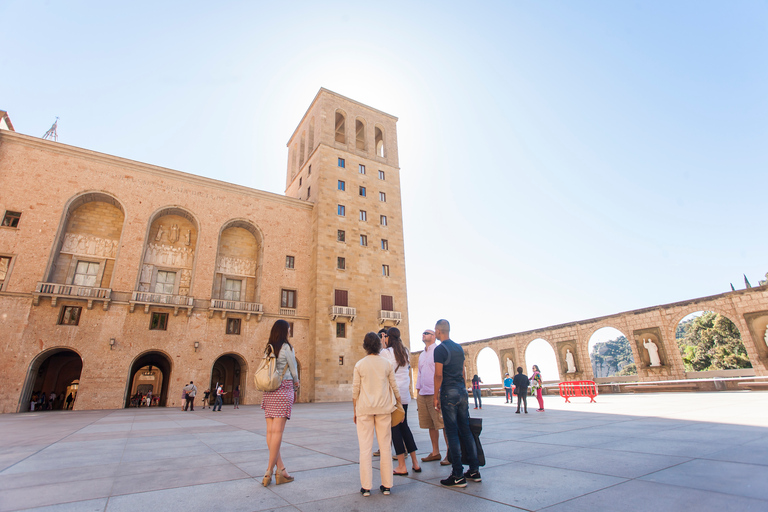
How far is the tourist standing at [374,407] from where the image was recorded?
151 inches

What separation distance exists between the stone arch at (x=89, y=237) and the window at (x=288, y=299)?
11139 mm

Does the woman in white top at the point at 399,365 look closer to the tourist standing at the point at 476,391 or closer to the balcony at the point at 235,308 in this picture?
the tourist standing at the point at 476,391

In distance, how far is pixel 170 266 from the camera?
84.0 feet

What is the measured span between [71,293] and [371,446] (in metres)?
24.7

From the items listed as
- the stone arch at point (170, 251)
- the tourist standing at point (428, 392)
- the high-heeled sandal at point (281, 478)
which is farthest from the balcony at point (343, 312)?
the high-heeled sandal at point (281, 478)

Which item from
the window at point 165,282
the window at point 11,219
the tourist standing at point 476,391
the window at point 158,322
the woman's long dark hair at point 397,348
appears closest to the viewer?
the woman's long dark hair at point 397,348

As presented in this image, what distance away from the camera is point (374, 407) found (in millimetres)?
4086

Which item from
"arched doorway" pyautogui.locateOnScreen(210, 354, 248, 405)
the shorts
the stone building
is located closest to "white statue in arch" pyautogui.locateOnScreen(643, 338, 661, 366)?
the stone building

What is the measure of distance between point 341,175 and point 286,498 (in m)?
29.8

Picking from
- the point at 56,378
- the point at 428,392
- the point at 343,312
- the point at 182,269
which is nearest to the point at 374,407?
the point at 428,392

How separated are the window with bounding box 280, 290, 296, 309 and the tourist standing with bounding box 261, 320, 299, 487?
23.7 meters

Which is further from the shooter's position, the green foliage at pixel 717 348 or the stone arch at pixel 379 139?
the green foliage at pixel 717 348

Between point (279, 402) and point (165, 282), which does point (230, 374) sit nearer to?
point (165, 282)

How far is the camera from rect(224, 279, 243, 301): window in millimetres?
27156
